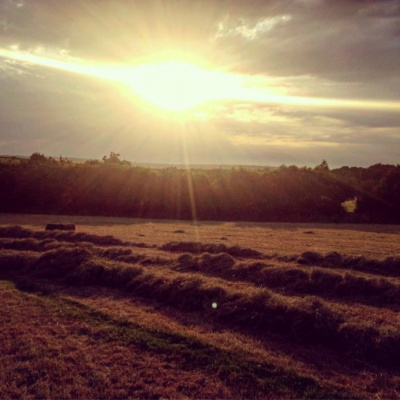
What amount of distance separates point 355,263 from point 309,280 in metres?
2.76

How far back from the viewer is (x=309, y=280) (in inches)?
380

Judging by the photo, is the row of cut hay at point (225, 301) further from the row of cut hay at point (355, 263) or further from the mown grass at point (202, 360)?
the row of cut hay at point (355, 263)

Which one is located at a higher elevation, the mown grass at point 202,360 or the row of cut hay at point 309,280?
the row of cut hay at point 309,280

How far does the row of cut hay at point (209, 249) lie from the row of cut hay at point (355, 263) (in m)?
1.48

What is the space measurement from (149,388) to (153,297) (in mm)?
3884

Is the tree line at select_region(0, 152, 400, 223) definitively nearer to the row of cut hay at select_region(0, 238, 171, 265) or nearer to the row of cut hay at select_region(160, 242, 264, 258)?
the row of cut hay at select_region(160, 242, 264, 258)

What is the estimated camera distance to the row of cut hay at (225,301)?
21.7ft

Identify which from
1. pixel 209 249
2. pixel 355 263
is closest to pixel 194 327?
pixel 355 263

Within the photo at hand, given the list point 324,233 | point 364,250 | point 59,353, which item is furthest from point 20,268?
point 324,233

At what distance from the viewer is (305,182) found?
33625 millimetres

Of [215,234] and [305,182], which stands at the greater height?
[305,182]

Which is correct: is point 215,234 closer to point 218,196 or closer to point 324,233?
point 324,233

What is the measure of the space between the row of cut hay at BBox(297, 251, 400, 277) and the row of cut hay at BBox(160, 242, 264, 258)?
58.3 inches

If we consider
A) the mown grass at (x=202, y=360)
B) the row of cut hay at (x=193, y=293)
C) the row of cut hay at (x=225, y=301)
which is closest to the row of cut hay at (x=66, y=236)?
the row of cut hay at (x=193, y=293)
